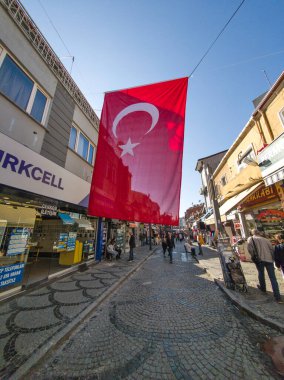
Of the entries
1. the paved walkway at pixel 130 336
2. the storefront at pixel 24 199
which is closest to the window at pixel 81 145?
the storefront at pixel 24 199

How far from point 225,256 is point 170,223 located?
3627 mm

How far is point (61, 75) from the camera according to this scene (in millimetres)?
8352

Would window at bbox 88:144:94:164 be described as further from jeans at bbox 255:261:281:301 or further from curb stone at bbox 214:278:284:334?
jeans at bbox 255:261:281:301

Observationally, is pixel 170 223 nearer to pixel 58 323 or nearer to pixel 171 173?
pixel 171 173

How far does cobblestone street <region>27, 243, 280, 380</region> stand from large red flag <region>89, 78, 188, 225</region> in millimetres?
2222

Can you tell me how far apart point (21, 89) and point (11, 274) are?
6.82m

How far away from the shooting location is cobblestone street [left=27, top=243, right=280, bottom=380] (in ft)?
7.44

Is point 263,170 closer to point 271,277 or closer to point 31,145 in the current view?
point 271,277

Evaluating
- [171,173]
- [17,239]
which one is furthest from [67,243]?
[171,173]

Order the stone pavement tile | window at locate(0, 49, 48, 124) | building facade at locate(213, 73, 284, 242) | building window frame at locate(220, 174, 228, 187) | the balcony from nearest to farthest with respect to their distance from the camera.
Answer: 1. the stone pavement tile
2. window at locate(0, 49, 48, 124)
3. building facade at locate(213, 73, 284, 242)
4. building window frame at locate(220, 174, 228, 187)
5. the balcony

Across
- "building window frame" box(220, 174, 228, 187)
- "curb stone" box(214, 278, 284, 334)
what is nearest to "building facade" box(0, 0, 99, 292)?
"curb stone" box(214, 278, 284, 334)

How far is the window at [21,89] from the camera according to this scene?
17.7 feet

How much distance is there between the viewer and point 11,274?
206 inches

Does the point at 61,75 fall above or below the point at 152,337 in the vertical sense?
above
